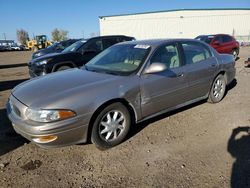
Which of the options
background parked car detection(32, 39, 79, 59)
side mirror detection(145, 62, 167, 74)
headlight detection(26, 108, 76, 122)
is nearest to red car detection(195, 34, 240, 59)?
background parked car detection(32, 39, 79, 59)

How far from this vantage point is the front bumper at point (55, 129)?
3.18 metres

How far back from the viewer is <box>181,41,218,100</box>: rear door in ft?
15.8

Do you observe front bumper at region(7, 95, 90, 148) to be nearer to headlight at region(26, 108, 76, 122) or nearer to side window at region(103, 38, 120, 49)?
Result: headlight at region(26, 108, 76, 122)

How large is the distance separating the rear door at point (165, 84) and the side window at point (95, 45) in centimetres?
478

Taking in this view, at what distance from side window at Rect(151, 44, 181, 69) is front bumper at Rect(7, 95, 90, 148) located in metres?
1.70

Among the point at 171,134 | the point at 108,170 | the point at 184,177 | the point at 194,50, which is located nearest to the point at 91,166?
→ the point at 108,170

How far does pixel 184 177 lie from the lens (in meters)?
3.01

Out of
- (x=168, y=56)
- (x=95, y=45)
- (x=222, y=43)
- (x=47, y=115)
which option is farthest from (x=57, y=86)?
(x=222, y=43)

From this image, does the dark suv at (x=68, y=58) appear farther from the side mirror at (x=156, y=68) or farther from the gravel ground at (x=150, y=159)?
the side mirror at (x=156, y=68)

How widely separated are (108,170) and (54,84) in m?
1.53

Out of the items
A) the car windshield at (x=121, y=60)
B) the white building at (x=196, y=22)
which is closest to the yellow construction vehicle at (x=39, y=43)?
the white building at (x=196, y=22)

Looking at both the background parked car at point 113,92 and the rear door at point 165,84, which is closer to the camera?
the background parked car at point 113,92

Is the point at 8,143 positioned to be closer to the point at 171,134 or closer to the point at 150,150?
the point at 150,150

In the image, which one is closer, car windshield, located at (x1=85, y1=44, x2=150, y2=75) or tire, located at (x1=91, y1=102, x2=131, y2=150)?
tire, located at (x1=91, y1=102, x2=131, y2=150)
